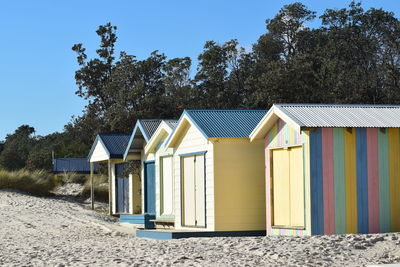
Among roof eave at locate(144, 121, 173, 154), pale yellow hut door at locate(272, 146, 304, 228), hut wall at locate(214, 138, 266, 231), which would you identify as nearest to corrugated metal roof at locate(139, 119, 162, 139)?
roof eave at locate(144, 121, 173, 154)

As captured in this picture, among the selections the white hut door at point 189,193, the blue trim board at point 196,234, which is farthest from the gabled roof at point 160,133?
the blue trim board at point 196,234

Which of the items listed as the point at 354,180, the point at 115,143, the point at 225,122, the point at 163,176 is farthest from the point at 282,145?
the point at 115,143

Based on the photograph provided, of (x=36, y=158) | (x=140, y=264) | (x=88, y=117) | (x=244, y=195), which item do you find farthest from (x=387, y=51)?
(x=140, y=264)

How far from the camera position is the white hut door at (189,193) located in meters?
19.7

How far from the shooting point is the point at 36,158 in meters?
55.5

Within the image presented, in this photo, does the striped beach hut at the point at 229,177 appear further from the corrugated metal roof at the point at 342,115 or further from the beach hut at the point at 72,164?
the beach hut at the point at 72,164

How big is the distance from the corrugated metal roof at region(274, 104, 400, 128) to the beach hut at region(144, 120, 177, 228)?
6041 mm

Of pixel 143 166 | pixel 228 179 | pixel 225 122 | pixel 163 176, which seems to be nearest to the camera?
pixel 228 179

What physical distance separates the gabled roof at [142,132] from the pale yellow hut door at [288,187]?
27.2 ft

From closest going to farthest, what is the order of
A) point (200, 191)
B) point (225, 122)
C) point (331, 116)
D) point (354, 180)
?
point (354, 180)
point (331, 116)
point (225, 122)
point (200, 191)

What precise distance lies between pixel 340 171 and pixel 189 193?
17.9ft

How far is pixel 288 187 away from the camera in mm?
16703

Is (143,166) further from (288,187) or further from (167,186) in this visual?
(288,187)

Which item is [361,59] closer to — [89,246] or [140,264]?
[89,246]
